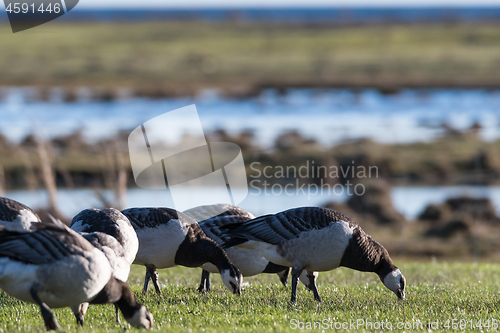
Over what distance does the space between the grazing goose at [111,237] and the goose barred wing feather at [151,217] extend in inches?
18.7

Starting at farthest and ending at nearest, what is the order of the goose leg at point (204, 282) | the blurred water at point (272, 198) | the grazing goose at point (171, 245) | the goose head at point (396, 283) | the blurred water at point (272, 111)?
the blurred water at point (272, 111)
the blurred water at point (272, 198)
the goose leg at point (204, 282)
the grazing goose at point (171, 245)
the goose head at point (396, 283)

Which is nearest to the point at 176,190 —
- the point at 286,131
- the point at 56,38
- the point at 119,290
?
the point at 119,290

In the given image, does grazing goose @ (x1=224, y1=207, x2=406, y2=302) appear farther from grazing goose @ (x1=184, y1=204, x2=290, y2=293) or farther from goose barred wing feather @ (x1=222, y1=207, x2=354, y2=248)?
grazing goose @ (x1=184, y1=204, x2=290, y2=293)

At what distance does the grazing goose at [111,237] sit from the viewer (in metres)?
8.24

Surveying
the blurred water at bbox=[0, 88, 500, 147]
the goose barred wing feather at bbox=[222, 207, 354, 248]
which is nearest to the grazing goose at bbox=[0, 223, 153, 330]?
the goose barred wing feather at bbox=[222, 207, 354, 248]

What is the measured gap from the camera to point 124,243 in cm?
919

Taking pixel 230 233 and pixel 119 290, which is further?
pixel 230 233

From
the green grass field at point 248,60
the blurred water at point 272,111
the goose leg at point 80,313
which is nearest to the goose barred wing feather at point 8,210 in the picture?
the goose leg at point 80,313

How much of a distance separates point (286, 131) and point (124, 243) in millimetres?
32741

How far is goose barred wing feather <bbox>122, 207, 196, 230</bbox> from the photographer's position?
10.2 metres

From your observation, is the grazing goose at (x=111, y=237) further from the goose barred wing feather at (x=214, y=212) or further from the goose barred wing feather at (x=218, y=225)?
the goose barred wing feather at (x=214, y=212)

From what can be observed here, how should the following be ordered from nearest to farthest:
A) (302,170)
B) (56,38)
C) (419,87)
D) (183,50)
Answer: (302,170) → (419,87) → (183,50) → (56,38)

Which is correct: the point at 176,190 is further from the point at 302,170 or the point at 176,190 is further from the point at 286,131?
the point at 286,131

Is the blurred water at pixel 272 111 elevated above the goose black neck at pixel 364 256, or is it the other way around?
the goose black neck at pixel 364 256
